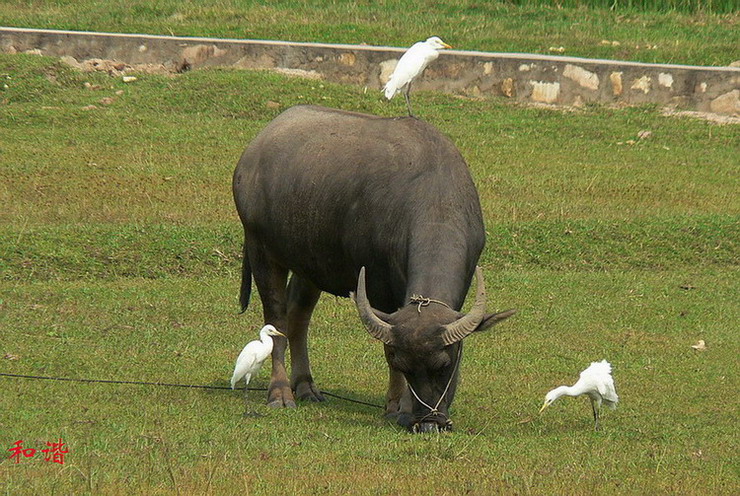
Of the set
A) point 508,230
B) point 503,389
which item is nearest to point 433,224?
point 503,389

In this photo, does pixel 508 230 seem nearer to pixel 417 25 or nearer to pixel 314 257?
pixel 314 257

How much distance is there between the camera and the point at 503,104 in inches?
739

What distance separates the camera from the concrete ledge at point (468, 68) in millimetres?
18625

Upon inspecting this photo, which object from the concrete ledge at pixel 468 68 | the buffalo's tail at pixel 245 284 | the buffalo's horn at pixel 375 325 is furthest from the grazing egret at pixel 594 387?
the concrete ledge at pixel 468 68

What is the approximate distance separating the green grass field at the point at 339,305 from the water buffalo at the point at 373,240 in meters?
0.41

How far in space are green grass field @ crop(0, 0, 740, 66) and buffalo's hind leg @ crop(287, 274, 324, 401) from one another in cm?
1205

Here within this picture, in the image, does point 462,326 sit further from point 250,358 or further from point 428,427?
point 250,358

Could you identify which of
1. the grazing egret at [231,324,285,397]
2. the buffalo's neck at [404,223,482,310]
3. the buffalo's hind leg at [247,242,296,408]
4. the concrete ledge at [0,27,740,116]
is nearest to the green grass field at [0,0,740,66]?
the concrete ledge at [0,27,740,116]

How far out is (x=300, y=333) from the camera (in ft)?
30.4

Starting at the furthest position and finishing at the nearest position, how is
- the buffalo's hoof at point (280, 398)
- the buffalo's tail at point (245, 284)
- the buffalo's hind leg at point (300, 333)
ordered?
1. the buffalo's tail at point (245, 284)
2. the buffalo's hind leg at point (300, 333)
3. the buffalo's hoof at point (280, 398)

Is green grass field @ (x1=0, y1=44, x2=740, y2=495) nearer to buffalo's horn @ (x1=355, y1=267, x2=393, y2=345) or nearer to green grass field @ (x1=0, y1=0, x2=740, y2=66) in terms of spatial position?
buffalo's horn @ (x1=355, y1=267, x2=393, y2=345)

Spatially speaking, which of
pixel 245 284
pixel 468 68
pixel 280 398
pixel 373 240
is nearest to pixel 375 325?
pixel 373 240

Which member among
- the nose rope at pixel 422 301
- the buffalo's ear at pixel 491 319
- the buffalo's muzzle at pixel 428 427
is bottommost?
the buffalo's muzzle at pixel 428 427

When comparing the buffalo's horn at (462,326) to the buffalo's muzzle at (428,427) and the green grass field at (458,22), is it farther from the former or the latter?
the green grass field at (458,22)
